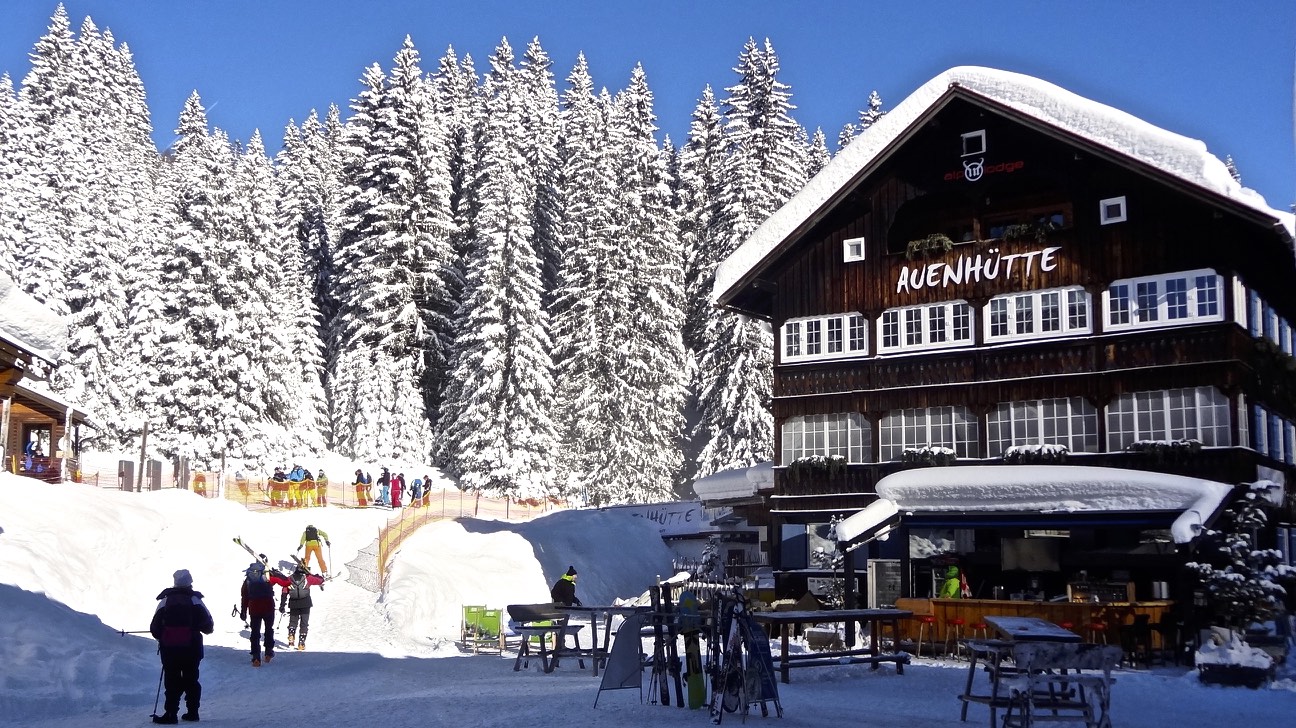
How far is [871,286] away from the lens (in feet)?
106

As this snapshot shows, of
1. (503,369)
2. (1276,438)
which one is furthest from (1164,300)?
(503,369)

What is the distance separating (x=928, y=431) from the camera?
31094 mm

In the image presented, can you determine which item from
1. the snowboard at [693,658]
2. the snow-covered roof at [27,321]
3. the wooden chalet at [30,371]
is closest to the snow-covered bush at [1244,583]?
the snowboard at [693,658]

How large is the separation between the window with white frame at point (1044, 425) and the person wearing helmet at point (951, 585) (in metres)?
3.99

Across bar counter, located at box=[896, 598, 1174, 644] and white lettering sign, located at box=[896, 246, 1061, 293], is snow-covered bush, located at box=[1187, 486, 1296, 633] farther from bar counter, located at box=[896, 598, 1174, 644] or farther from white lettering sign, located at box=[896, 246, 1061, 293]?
white lettering sign, located at box=[896, 246, 1061, 293]

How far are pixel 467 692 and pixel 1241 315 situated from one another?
61.8 ft

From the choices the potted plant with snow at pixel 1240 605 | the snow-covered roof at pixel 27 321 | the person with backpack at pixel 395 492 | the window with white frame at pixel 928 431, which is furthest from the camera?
the person with backpack at pixel 395 492

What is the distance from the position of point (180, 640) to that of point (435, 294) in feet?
161

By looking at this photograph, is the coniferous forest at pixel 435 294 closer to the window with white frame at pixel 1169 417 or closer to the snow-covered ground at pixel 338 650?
the snow-covered ground at pixel 338 650

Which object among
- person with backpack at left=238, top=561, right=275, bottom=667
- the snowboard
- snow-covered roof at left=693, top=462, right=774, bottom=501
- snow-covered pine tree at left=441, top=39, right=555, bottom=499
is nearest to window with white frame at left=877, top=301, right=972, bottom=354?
snow-covered roof at left=693, top=462, right=774, bottom=501

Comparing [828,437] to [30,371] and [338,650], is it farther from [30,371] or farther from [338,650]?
[30,371]

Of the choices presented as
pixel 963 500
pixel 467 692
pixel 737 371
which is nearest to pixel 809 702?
pixel 467 692

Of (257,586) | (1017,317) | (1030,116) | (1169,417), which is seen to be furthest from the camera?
(1017,317)

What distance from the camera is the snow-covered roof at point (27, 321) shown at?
114 ft
